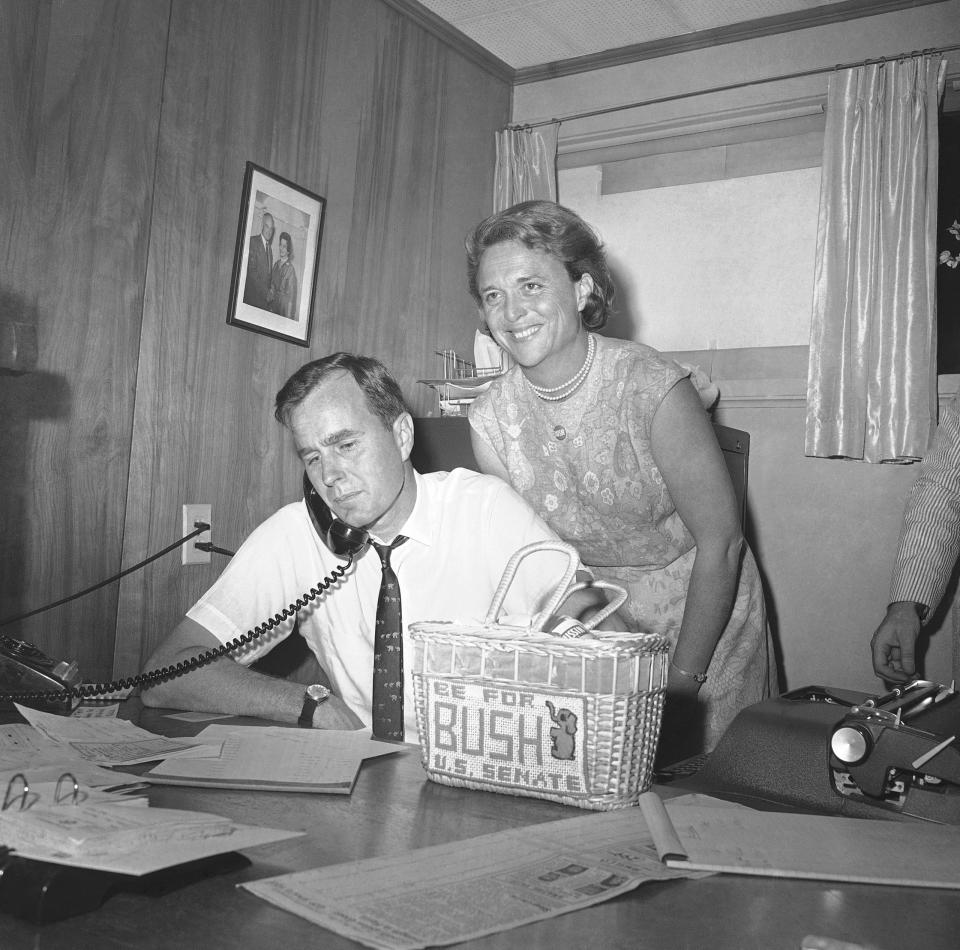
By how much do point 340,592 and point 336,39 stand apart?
7.01ft

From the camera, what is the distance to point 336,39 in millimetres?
3139

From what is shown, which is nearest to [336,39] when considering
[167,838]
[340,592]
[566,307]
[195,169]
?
[195,169]

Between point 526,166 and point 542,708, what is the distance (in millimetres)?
3309

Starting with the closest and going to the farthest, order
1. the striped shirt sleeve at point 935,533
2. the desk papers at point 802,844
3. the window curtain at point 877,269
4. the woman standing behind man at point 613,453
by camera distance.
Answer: the desk papers at point 802,844, the woman standing behind man at point 613,453, the striped shirt sleeve at point 935,533, the window curtain at point 877,269

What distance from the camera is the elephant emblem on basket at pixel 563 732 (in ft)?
3.15

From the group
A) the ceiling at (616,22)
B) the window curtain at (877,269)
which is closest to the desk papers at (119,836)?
the window curtain at (877,269)

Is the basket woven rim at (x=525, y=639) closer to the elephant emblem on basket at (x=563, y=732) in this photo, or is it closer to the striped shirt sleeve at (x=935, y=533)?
the elephant emblem on basket at (x=563, y=732)

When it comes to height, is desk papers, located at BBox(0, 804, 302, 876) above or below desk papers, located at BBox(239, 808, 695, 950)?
above

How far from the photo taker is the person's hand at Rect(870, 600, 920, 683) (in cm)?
210

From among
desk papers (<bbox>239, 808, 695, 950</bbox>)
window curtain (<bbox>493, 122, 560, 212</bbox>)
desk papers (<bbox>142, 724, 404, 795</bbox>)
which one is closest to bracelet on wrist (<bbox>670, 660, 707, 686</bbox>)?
desk papers (<bbox>142, 724, 404, 795</bbox>)

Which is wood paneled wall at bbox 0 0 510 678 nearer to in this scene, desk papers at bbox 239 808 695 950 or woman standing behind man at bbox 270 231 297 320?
woman standing behind man at bbox 270 231 297 320

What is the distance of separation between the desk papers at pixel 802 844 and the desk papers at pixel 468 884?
0.02 metres

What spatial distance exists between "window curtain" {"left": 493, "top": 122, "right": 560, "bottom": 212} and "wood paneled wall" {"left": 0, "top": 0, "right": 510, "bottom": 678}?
0.63 metres

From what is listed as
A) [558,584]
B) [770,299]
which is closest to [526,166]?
[770,299]
